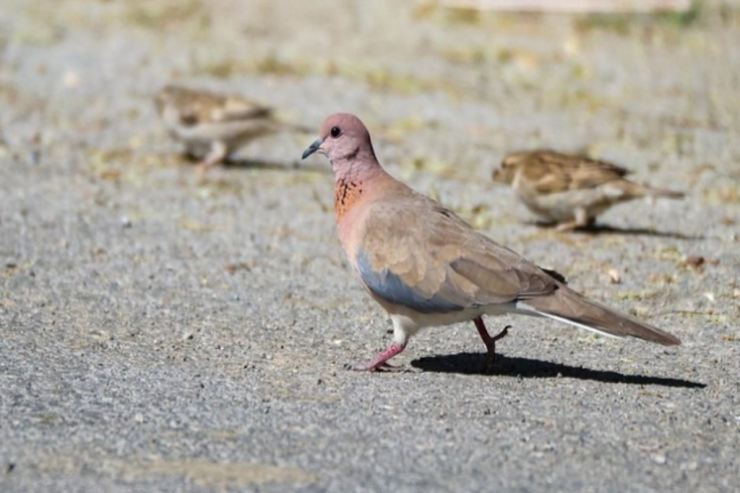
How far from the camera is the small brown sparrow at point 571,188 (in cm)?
905

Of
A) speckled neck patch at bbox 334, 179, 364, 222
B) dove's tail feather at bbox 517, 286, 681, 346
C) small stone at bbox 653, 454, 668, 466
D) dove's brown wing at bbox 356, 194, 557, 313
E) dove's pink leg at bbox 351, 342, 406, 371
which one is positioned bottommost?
dove's pink leg at bbox 351, 342, 406, 371

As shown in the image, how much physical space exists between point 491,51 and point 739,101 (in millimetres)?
4981

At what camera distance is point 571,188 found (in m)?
9.07

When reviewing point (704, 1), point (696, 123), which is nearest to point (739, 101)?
point (696, 123)

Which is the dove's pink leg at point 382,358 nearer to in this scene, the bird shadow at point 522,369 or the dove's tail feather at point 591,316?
the bird shadow at point 522,369

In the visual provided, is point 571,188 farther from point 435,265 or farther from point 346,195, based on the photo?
point 435,265

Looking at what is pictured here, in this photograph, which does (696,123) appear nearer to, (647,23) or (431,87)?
(431,87)

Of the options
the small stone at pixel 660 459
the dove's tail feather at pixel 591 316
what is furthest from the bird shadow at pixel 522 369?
the small stone at pixel 660 459

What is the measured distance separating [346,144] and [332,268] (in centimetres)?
184

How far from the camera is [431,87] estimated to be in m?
14.4

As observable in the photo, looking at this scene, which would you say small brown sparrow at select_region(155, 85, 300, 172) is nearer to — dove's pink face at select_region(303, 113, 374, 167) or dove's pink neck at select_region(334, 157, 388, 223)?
dove's pink face at select_region(303, 113, 374, 167)

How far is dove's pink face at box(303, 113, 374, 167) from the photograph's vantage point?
21.4 ft

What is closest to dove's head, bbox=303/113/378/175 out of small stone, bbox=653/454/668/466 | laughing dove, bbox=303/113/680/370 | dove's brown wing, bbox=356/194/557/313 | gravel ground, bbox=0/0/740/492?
laughing dove, bbox=303/113/680/370

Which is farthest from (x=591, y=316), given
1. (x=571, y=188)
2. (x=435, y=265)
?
(x=571, y=188)
